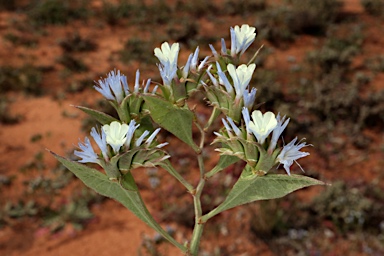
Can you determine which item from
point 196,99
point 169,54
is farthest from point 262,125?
point 196,99

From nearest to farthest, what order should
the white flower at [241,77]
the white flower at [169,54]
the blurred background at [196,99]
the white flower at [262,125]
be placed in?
the white flower at [262,125] → the white flower at [241,77] → the white flower at [169,54] → the blurred background at [196,99]

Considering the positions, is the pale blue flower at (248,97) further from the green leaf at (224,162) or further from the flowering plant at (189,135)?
the green leaf at (224,162)

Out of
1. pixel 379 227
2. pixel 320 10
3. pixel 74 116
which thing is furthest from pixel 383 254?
pixel 320 10

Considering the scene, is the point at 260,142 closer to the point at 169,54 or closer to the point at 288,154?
the point at 288,154

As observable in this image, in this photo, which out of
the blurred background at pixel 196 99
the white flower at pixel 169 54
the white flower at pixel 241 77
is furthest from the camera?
the blurred background at pixel 196 99

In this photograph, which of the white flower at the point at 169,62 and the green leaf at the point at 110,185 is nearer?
the green leaf at the point at 110,185

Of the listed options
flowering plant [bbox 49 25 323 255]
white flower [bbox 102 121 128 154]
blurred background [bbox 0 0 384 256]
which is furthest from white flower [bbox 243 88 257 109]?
blurred background [bbox 0 0 384 256]

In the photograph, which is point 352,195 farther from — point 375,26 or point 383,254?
point 375,26

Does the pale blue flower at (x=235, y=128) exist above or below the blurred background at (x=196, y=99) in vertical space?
above

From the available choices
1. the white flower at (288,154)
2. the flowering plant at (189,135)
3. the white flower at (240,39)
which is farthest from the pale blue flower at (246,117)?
the white flower at (240,39)
